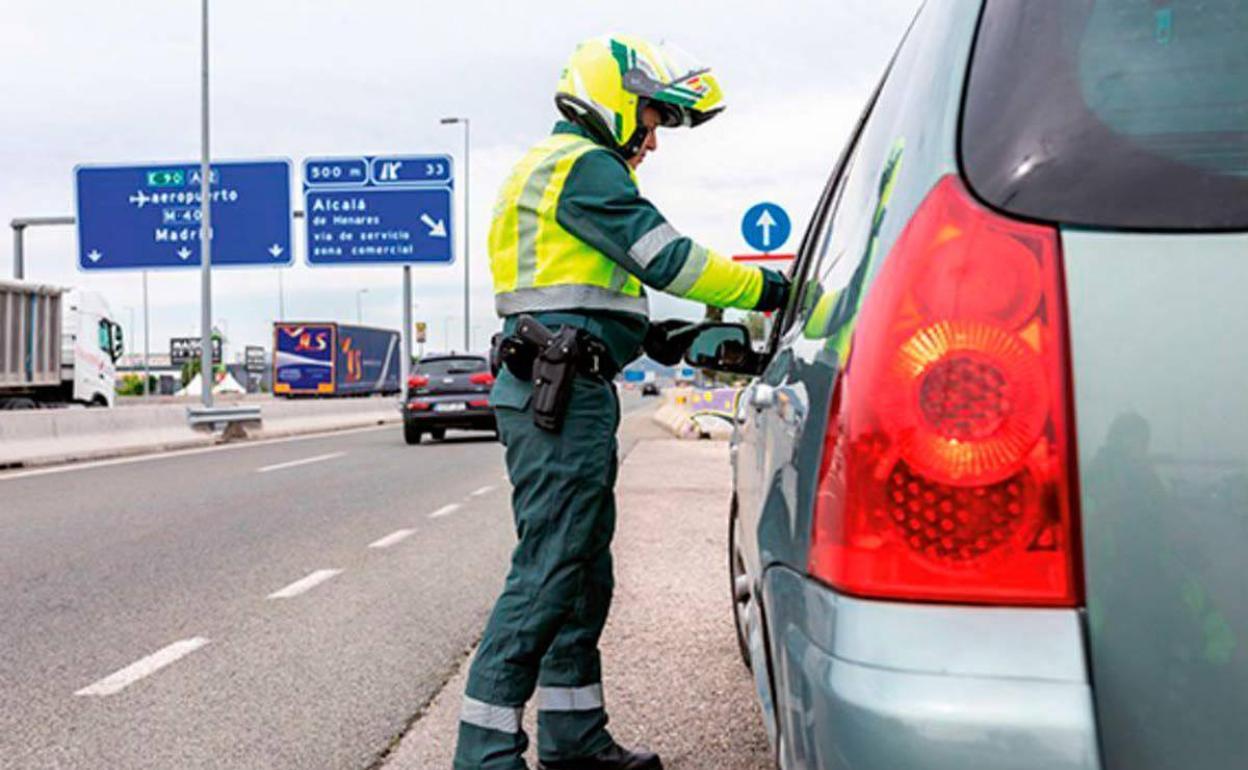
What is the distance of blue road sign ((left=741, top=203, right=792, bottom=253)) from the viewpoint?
45.6 feet

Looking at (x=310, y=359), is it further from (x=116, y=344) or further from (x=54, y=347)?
(x=54, y=347)

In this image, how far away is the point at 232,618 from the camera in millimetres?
5438

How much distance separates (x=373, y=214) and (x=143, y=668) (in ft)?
85.8

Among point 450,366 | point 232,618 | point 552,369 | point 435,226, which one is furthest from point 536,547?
point 435,226

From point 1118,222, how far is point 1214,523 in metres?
0.35

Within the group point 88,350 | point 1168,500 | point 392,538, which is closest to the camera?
point 1168,500

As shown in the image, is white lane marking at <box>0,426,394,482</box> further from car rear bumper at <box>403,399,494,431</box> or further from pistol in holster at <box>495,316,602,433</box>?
pistol in holster at <box>495,316,602,433</box>

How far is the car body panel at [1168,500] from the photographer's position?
52.0 inches

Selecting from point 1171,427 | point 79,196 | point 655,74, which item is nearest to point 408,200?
point 79,196

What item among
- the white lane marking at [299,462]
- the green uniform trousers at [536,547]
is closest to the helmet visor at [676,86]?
the green uniform trousers at [536,547]

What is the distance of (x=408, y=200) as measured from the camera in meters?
29.7

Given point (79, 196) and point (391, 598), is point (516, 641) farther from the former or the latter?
point (79, 196)

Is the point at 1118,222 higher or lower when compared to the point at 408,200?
lower

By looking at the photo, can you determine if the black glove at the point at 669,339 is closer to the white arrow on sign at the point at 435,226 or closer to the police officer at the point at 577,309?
the police officer at the point at 577,309
